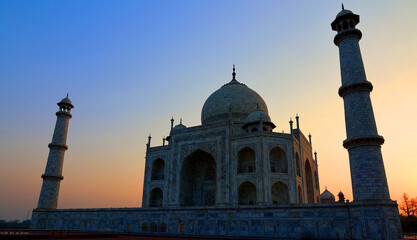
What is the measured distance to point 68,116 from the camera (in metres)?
27.6

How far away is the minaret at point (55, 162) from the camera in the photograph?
968 inches

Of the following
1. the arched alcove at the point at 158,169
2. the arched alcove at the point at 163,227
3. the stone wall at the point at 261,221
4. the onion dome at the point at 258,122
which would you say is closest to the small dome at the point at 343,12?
the stone wall at the point at 261,221

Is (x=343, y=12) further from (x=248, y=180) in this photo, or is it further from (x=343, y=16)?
(x=248, y=180)

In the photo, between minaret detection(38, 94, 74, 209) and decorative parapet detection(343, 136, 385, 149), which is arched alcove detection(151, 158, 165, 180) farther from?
decorative parapet detection(343, 136, 385, 149)

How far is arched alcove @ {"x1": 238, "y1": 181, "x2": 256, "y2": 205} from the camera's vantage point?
22328mm

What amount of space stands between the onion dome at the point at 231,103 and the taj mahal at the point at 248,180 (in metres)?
0.10

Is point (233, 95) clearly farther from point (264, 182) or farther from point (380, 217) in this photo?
point (380, 217)

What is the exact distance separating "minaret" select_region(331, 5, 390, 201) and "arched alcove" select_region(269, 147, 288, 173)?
28.4 feet

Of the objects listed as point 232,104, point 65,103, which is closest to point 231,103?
point 232,104

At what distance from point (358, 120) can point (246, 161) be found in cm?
1099

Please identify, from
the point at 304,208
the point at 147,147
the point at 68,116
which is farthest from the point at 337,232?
the point at 68,116

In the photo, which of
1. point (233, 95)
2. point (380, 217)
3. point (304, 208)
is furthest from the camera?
point (233, 95)

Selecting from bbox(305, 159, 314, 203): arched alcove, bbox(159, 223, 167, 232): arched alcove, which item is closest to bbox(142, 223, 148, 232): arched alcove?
bbox(159, 223, 167, 232): arched alcove

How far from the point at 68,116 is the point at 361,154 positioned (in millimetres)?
24563
